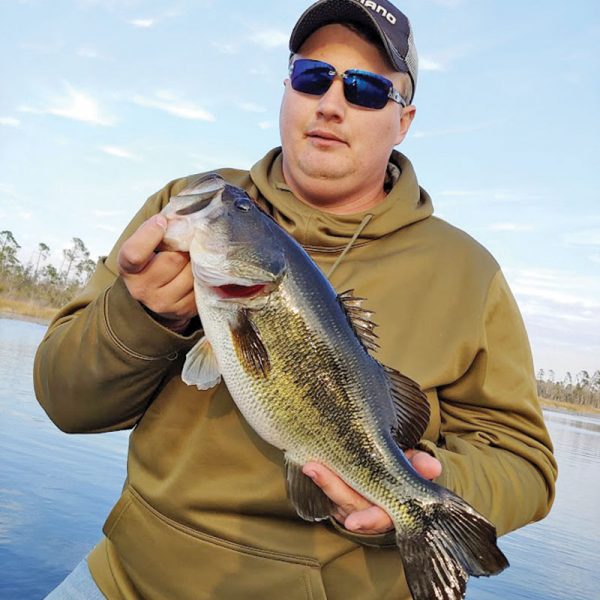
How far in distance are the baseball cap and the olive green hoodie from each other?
0.73 m

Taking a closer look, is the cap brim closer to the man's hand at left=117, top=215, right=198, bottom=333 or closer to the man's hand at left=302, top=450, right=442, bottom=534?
the man's hand at left=117, top=215, right=198, bottom=333

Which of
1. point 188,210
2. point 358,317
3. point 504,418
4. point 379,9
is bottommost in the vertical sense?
point 504,418

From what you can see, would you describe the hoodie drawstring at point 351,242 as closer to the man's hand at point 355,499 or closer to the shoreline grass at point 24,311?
the man's hand at point 355,499

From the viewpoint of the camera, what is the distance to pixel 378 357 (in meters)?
2.91

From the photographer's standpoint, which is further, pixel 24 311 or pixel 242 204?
pixel 24 311

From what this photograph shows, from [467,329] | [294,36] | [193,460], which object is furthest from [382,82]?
[193,460]

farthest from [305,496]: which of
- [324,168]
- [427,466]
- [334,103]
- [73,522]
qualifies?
[73,522]

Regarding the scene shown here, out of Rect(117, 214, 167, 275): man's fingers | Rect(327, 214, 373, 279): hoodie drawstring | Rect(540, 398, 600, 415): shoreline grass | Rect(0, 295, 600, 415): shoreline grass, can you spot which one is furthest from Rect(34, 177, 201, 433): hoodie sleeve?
Rect(540, 398, 600, 415): shoreline grass

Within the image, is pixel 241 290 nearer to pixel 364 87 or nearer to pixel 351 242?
pixel 351 242

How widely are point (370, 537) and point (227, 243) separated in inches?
49.4

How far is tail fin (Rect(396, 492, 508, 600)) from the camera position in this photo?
89.8 inches

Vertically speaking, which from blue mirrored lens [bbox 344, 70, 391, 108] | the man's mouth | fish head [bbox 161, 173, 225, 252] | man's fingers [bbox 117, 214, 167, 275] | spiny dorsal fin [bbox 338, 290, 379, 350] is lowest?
spiny dorsal fin [bbox 338, 290, 379, 350]

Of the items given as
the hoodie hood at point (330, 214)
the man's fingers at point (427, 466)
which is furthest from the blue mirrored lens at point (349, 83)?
the man's fingers at point (427, 466)

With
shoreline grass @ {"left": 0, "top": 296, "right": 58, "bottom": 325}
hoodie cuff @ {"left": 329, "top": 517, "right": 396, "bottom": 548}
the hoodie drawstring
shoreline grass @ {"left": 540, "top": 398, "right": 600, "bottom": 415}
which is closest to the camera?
hoodie cuff @ {"left": 329, "top": 517, "right": 396, "bottom": 548}
